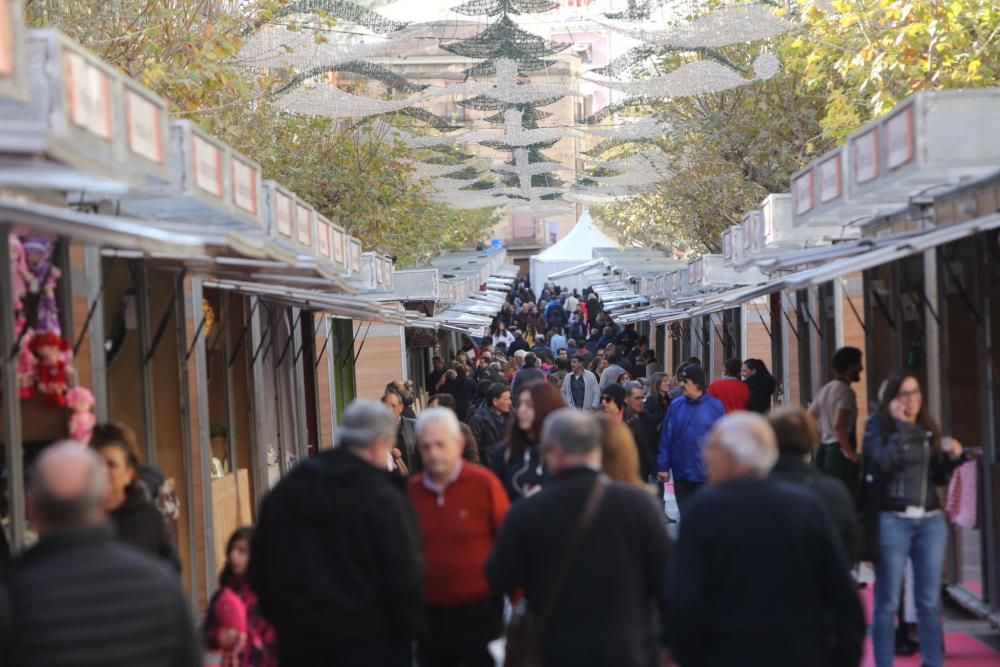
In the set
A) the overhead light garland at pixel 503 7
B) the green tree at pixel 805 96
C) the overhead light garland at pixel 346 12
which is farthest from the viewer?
the overhead light garland at pixel 503 7

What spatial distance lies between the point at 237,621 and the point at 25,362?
1793 millimetres

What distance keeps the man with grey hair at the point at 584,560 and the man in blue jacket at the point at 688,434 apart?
281 inches

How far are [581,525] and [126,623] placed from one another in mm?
1803

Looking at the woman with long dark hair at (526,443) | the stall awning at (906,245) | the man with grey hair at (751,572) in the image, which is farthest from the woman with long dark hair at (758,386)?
the man with grey hair at (751,572)

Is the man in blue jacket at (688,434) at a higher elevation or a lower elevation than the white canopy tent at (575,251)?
lower

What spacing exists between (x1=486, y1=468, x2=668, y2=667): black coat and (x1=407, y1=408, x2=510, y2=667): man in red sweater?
2.74 ft

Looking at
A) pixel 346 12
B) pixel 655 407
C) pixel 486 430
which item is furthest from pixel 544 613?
pixel 346 12

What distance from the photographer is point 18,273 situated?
27.0 ft

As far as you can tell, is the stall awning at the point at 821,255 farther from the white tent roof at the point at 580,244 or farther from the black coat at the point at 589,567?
the white tent roof at the point at 580,244

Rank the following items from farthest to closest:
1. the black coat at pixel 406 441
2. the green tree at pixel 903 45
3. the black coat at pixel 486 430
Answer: the green tree at pixel 903 45 → the black coat at pixel 406 441 → the black coat at pixel 486 430

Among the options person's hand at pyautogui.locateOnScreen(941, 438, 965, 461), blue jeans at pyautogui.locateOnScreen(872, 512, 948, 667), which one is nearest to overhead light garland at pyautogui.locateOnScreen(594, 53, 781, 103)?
person's hand at pyautogui.locateOnScreen(941, 438, 965, 461)

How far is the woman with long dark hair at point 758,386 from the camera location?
17.8 metres

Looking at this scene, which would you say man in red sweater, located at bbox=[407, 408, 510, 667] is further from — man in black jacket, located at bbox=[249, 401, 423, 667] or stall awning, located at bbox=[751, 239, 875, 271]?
stall awning, located at bbox=[751, 239, 875, 271]

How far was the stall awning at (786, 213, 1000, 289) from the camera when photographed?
8402mm
